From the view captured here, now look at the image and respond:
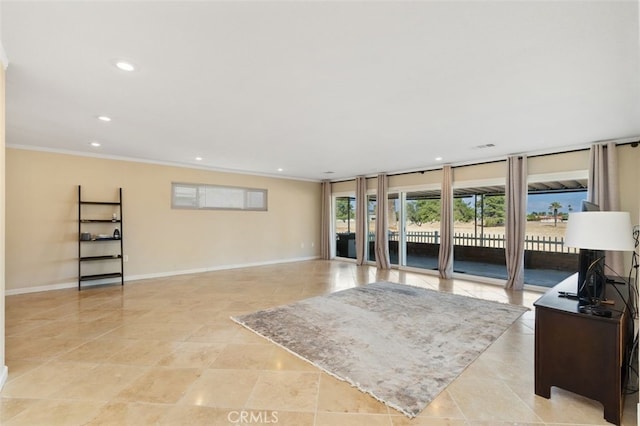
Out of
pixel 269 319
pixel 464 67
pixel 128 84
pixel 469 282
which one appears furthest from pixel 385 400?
pixel 469 282

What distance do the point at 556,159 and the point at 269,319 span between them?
5.33 metres

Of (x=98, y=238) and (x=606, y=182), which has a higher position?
(x=606, y=182)

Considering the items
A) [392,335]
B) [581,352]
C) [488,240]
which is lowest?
[392,335]

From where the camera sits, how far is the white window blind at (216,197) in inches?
250

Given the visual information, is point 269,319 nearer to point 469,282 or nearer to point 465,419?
point 465,419

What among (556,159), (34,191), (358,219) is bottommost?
(358,219)

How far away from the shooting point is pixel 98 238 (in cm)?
527

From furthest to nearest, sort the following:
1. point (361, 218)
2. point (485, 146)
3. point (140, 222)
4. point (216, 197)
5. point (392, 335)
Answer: point (361, 218) < point (216, 197) < point (140, 222) < point (485, 146) < point (392, 335)

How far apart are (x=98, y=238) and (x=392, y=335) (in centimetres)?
542

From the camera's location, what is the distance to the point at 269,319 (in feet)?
11.7

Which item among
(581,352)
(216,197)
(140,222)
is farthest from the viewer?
(216,197)

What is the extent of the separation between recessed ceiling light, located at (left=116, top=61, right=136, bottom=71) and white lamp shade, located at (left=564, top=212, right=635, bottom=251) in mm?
3577

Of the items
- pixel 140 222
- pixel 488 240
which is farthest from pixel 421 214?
pixel 140 222

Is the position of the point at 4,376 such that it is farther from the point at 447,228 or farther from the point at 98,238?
the point at 447,228
